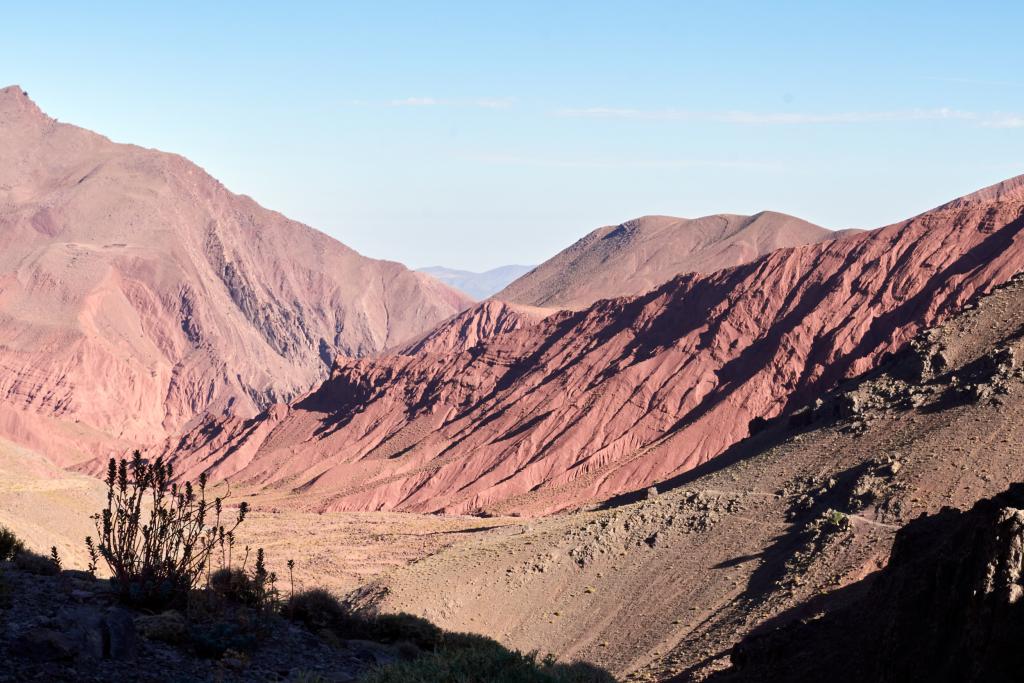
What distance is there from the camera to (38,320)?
13425 cm

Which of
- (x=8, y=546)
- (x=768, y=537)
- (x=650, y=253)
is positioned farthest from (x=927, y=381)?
(x=650, y=253)

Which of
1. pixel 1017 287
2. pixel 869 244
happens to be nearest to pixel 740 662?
pixel 1017 287

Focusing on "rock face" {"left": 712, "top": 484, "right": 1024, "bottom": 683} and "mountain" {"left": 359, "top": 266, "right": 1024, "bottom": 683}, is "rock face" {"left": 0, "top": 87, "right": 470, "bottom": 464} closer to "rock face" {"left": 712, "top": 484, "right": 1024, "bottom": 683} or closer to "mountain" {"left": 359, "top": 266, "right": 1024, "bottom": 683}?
"mountain" {"left": 359, "top": 266, "right": 1024, "bottom": 683}

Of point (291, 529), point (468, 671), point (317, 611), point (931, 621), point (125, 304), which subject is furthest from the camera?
point (125, 304)

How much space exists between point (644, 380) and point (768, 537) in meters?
46.0

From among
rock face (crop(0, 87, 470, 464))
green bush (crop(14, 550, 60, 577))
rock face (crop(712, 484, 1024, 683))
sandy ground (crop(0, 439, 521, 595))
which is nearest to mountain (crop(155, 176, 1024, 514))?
sandy ground (crop(0, 439, 521, 595))

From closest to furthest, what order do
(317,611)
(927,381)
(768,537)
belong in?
(317,611)
(768,537)
(927,381)

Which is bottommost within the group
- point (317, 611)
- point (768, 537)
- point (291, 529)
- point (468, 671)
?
point (291, 529)

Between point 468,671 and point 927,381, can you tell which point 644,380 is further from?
point 468,671

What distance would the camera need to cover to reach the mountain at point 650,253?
142m

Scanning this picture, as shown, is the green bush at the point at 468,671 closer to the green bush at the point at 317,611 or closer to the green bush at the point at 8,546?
the green bush at the point at 317,611

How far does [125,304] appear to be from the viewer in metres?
148

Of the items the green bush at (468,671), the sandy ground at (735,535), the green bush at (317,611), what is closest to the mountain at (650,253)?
the sandy ground at (735,535)

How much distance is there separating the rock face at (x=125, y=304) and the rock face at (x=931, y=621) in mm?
103974
